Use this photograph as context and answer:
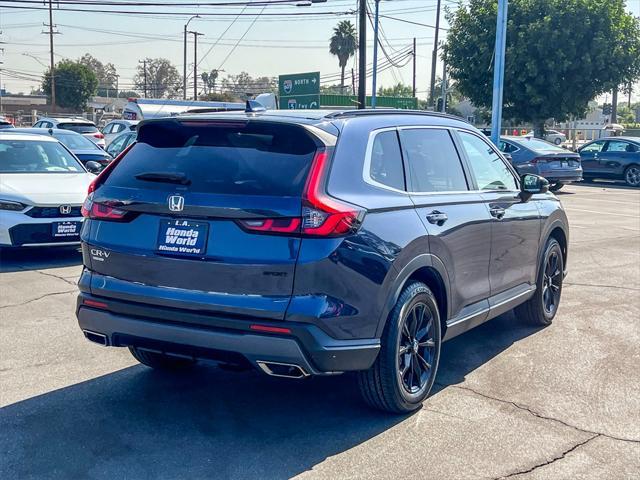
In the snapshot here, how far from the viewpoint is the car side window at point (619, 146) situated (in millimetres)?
25125

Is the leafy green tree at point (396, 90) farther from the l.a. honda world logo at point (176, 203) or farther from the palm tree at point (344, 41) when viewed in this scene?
the l.a. honda world logo at point (176, 203)

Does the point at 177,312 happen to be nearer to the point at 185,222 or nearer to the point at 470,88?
the point at 185,222

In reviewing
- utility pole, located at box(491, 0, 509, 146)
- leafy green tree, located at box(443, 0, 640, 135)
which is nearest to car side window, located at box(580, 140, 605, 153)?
utility pole, located at box(491, 0, 509, 146)

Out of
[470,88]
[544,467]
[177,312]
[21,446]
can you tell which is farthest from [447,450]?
[470,88]

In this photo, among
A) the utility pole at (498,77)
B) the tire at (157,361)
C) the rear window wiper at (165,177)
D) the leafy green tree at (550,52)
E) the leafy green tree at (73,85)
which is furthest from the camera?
the leafy green tree at (73,85)

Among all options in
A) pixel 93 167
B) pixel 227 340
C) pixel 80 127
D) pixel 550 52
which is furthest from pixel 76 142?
pixel 550 52

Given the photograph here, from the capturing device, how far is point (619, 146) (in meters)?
25.5

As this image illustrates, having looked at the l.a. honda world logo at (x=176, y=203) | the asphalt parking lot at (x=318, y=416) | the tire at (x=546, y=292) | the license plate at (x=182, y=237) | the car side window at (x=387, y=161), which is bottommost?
the asphalt parking lot at (x=318, y=416)

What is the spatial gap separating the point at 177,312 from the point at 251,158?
3.05 feet

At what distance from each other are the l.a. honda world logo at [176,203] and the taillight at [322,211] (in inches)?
27.7

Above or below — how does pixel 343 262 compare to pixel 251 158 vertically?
below

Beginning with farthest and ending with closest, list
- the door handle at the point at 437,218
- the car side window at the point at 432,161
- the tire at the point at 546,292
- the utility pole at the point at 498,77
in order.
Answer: the utility pole at the point at 498,77 → the tire at the point at 546,292 → the car side window at the point at 432,161 → the door handle at the point at 437,218

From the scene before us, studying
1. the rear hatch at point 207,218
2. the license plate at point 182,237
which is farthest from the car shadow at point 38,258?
the license plate at point 182,237

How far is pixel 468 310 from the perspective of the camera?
5.44 meters
